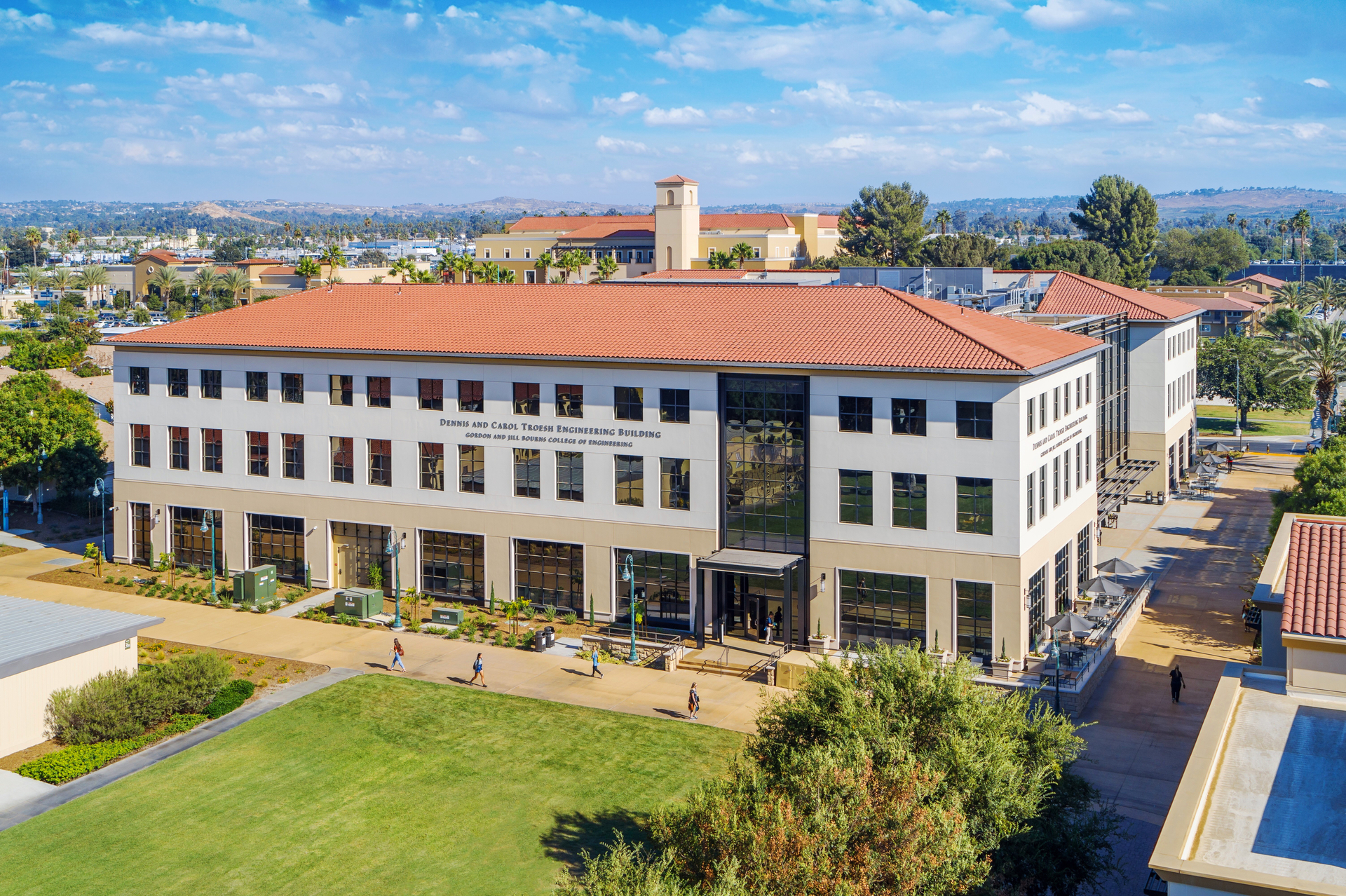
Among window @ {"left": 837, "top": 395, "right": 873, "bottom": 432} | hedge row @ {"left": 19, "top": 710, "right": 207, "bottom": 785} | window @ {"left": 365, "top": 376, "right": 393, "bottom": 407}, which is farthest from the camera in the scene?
A: window @ {"left": 365, "top": 376, "right": 393, "bottom": 407}

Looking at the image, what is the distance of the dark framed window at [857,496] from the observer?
4572cm

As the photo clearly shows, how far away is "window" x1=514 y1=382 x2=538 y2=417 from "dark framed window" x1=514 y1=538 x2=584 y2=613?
563 cm

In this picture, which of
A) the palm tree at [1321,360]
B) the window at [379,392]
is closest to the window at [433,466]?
A: the window at [379,392]

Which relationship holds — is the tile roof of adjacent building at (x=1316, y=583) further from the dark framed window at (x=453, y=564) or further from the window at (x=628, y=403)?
the dark framed window at (x=453, y=564)

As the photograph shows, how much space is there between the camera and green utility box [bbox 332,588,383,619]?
5206 cm

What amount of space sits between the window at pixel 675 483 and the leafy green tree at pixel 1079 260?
4892 inches

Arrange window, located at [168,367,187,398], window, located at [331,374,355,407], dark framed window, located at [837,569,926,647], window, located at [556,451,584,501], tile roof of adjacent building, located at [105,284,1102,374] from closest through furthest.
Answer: dark framed window, located at [837,569,926,647], tile roof of adjacent building, located at [105,284,1102,374], window, located at [556,451,584,501], window, located at [331,374,355,407], window, located at [168,367,187,398]

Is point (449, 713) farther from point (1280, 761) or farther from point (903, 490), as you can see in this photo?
point (1280, 761)

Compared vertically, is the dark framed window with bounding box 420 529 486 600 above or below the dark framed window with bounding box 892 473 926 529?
below

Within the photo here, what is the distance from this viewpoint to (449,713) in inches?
1625

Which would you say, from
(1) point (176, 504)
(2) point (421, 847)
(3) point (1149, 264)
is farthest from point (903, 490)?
(3) point (1149, 264)

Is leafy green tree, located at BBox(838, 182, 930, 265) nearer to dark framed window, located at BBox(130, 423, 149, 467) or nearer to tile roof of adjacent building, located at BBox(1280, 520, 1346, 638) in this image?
dark framed window, located at BBox(130, 423, 149, 467)

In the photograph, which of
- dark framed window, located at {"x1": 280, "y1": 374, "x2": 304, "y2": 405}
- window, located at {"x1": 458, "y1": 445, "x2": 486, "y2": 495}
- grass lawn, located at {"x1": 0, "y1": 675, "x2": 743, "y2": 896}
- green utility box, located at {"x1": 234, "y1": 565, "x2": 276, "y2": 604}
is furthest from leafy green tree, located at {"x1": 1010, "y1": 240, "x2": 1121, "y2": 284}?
grass lawn, located at {"x1": 0, "y1": 675, "x2": 743, "y2": 896}

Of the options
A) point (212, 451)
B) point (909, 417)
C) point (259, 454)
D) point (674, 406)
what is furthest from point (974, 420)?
point (212, 451)
